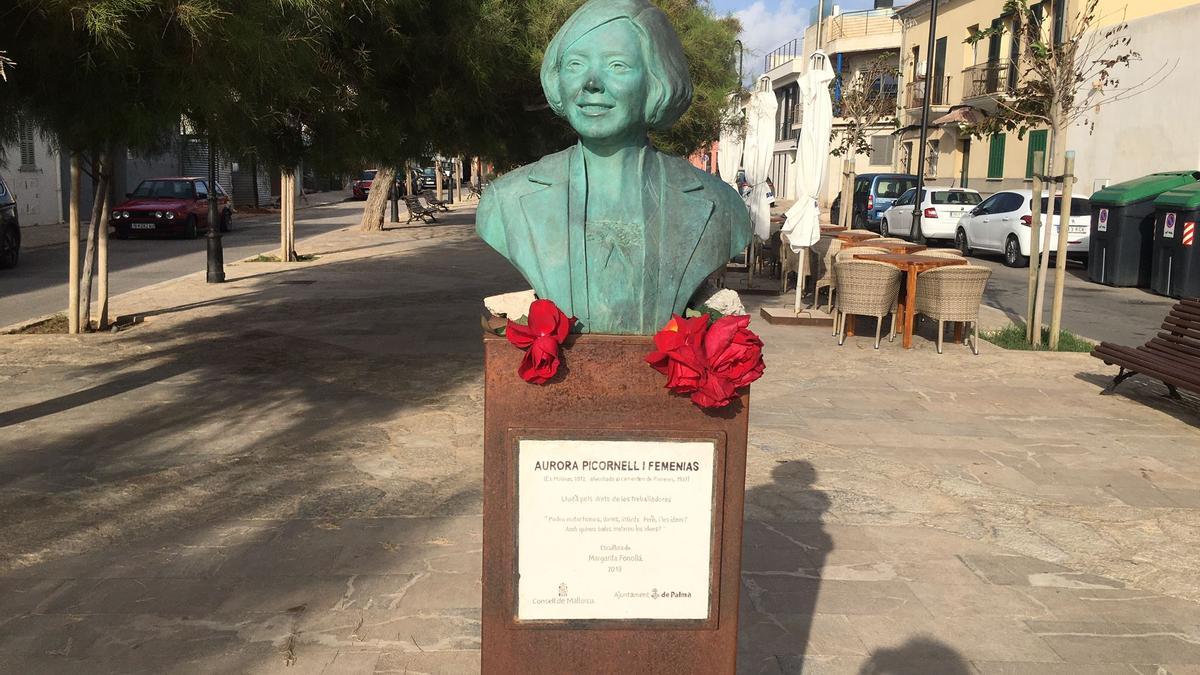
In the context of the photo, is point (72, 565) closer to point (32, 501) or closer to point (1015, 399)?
point (32, 501)

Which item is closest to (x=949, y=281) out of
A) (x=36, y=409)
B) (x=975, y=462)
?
(x=975, y=462)

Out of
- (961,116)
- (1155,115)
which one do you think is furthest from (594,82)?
(961,116)

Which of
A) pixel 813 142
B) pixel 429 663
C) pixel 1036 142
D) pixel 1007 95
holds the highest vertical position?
pixel 1036 142

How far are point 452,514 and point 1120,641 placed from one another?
2822 millimetres

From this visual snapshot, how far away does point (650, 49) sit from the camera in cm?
271

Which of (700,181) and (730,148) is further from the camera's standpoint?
(730,148)

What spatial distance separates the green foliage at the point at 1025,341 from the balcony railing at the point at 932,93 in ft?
78.3

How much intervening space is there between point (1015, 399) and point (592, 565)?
19.7 feet

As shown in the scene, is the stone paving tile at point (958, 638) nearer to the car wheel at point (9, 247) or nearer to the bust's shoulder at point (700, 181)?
the bust's shoulder at point (700, 181)

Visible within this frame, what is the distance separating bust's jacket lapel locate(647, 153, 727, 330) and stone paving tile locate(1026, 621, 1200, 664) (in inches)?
79.1

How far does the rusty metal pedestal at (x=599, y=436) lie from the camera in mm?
2615

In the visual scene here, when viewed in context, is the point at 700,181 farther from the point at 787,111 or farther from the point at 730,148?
the point at 787,111

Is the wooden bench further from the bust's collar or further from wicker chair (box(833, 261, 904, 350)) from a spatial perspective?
the bust's collar

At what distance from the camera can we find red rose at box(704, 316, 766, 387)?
99.7 inches
